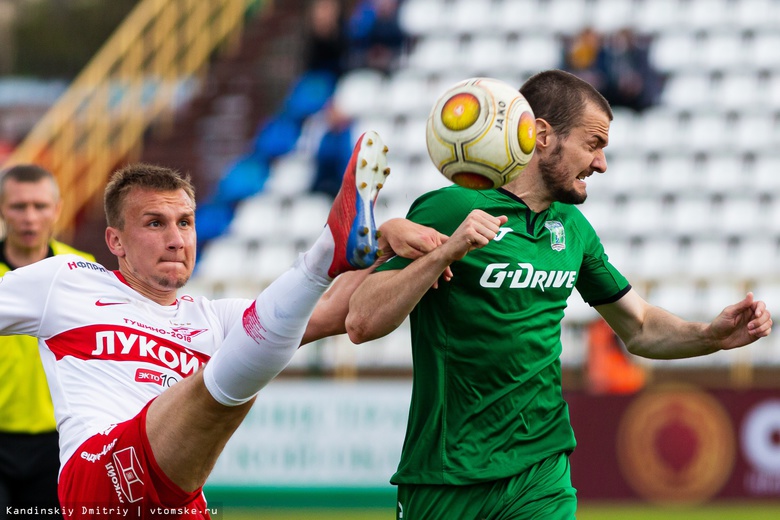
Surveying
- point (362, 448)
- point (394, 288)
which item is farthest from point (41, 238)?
point (362, 448)

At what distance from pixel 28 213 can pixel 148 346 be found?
182 centimetres

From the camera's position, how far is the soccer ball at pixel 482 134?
14.5 ft

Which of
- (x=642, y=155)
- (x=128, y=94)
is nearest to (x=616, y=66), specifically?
(x=642, y=155)

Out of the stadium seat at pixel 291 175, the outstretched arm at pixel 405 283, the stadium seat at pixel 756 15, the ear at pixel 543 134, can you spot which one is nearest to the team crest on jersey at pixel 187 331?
the outstretched arm at pixel 405 283

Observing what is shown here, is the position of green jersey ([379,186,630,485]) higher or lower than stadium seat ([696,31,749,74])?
lower

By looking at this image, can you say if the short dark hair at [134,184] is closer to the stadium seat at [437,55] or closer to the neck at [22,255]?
the neck at [22,255]

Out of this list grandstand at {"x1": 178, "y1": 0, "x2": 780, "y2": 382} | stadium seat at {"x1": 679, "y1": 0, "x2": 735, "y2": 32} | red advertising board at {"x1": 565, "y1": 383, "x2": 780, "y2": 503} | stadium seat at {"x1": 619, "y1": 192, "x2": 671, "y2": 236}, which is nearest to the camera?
red advertising board at {"x1": 565, "y1": 383, "x2": 780, "y2": 503}

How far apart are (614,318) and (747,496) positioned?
287 inches

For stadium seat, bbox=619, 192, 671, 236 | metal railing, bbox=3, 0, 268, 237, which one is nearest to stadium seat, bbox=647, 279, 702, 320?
stadium seat, bbox=619, 192, 671, 236

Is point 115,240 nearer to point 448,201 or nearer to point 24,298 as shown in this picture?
point 24,298

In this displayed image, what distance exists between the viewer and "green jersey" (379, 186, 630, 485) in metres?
4.68

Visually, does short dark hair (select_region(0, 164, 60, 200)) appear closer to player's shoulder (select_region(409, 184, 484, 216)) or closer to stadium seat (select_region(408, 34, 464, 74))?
player's shoulder (select_region(409, 184, 484, 216))

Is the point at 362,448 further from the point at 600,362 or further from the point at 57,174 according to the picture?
the point at 57,174

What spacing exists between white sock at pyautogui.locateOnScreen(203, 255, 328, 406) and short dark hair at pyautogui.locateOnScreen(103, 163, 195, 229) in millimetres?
887
